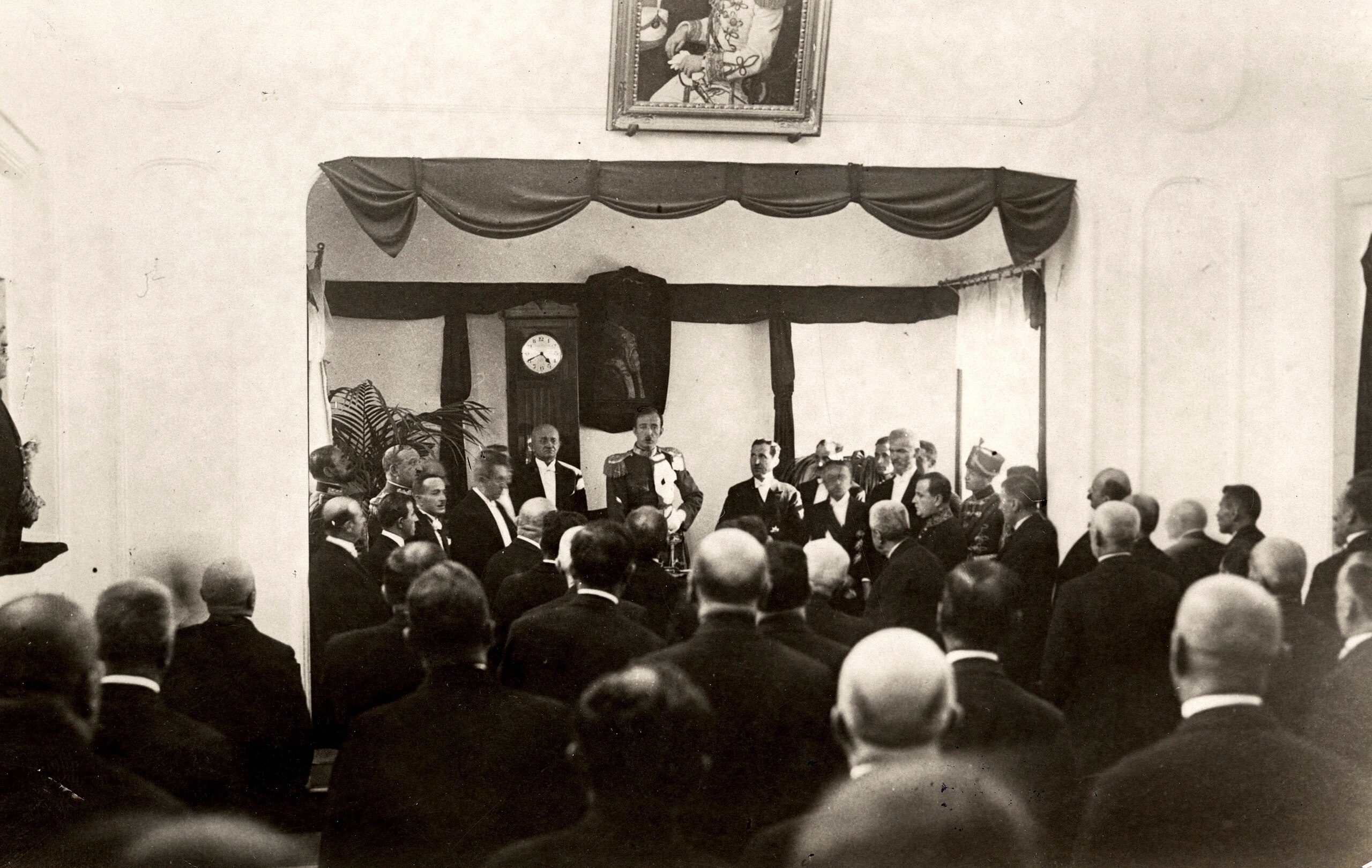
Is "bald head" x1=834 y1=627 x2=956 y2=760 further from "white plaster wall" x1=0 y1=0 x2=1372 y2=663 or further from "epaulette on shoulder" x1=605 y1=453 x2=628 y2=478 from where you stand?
"epaulette on shoulder" x1=605 y1=453 x2=628 y2=478

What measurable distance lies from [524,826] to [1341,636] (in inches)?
114

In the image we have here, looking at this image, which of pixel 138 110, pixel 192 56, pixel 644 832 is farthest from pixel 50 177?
pixel 644 832

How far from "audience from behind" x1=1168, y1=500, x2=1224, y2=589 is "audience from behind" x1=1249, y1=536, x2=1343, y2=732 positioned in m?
0.79

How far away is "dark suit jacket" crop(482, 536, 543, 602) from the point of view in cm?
467

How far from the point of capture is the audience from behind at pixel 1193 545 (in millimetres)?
4789

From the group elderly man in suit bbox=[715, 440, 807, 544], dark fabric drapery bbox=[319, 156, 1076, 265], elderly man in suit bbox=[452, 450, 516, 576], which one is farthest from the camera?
elderly man in suit bbox=[715, 440, 807, 544]

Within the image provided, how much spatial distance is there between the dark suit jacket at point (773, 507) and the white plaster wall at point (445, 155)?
2.00 metres

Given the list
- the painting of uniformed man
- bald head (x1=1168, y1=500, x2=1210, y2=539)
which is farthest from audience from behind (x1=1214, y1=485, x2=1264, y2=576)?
the painting of uniformed man

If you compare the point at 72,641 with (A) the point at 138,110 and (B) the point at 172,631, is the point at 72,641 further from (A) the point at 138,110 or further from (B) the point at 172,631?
(A) the point at 138,110

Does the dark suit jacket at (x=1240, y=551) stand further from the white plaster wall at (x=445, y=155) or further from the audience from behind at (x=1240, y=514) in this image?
the white plaster wall at (x=445, y=155)

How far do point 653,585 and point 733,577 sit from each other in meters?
1.25

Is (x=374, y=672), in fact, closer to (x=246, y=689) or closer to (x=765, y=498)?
(x=246, y=689)

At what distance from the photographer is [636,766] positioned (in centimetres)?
225

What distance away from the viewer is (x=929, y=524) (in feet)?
17.3
